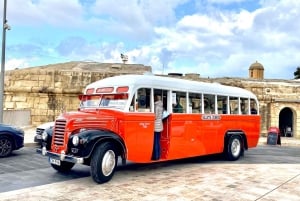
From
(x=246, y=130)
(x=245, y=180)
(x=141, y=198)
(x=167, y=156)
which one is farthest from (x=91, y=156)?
(x=246, y=130)

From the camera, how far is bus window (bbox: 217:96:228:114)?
437 inches

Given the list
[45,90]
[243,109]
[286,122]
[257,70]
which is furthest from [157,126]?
[257,70]

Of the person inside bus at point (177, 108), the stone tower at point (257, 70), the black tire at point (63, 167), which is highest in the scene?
the stone tower at point (257, 70)

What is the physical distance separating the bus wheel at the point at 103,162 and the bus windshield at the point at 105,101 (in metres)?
1.15

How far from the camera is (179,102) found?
9695 millimetres

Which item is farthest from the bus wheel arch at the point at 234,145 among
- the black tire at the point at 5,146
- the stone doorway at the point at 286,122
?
the stone doorway at the point at 286,122

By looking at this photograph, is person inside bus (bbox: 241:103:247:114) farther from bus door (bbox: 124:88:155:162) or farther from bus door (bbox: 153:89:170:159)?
bus door (bbox: 124:88:155:162)

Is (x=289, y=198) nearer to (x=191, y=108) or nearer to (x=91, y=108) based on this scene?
(x=191, y=108)

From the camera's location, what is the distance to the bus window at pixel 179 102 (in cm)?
950

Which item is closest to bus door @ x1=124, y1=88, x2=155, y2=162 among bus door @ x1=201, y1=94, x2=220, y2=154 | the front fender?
the front fender

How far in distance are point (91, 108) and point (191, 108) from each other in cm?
288

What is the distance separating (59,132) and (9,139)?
4.08 metres

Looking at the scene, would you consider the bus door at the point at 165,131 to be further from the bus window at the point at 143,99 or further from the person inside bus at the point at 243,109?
the person inside bus at the point at 243,109

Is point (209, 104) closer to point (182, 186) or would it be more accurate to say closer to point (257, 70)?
point (182, 186)
